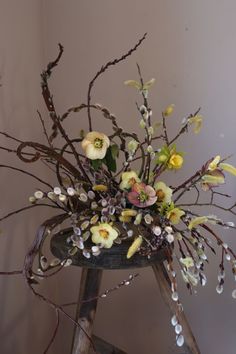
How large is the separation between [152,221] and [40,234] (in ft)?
0.67

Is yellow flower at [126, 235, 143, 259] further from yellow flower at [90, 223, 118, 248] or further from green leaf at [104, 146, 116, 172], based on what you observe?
green leaf at [104, 146, 116, 172]

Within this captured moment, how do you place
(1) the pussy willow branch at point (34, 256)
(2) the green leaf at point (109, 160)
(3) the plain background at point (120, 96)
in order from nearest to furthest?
(1) the pussy willow branch at point (34, 256), (2) the green leaf at point (109, 160), (3) the plain background at point (120, 96)

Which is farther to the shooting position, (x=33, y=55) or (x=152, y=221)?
(x=33, y=55)

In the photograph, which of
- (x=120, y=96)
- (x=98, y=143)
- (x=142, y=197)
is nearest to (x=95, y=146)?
(x=98, y=143)

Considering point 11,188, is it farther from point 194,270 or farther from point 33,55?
point 194,270

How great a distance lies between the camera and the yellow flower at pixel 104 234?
2.30 ft

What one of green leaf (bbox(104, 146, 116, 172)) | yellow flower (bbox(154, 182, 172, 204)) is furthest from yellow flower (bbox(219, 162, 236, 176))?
green leaf (bbox(104, 146, 116, 172))

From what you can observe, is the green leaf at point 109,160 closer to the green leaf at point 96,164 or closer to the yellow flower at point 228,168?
the green leaf at point 96,164

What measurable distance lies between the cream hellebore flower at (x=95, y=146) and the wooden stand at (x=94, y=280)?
0.17 metres

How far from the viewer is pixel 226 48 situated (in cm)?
107

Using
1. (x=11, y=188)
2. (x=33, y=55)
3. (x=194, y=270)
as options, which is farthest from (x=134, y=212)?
(x=33, y=55)

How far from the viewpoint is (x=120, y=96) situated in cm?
119

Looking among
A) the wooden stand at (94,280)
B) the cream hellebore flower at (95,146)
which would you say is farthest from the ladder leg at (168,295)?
the cream hellebore flower at (95,146)

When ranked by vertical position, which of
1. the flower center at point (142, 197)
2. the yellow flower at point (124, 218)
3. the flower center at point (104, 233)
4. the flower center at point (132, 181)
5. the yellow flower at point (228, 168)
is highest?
the yellow flower at point (228, 168)
